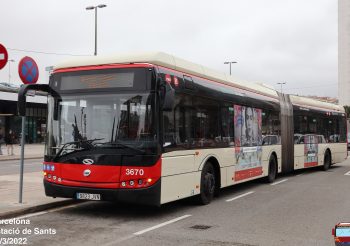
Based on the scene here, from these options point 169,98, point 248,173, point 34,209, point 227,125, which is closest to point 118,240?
point 169,98

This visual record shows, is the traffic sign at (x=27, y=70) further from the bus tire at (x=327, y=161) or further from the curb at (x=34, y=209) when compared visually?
the bus tire at (x=327, y=161)

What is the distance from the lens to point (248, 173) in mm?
13062

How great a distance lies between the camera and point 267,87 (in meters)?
16.2

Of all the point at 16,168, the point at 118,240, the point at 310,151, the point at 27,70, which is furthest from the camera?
the point at 16,168

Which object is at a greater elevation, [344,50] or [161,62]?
[344,50]

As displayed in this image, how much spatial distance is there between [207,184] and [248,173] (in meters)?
2.95

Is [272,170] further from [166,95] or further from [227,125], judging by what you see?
[166,95]

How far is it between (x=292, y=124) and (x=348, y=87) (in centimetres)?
12333

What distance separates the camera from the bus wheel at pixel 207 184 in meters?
10.2

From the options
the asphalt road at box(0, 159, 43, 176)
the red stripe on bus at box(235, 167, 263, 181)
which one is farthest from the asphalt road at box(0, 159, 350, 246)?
the asphalt road at box(0, 159, 43, 176)

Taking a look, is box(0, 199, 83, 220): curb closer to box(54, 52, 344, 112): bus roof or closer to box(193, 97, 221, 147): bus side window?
box(54, 52, 344, 112): bus roof

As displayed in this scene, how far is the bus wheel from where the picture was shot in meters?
10.2

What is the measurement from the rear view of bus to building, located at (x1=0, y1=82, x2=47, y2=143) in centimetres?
3821

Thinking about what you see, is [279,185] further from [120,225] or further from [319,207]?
[120,225]
